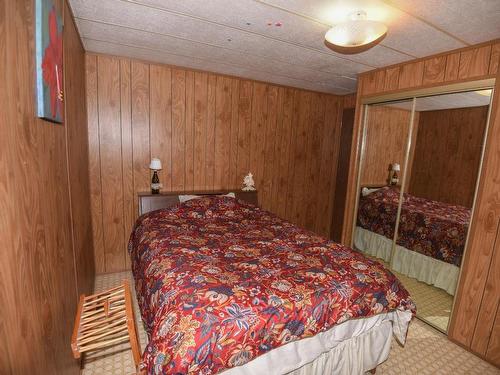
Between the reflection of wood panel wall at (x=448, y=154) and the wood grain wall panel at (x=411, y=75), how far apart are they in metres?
0.32

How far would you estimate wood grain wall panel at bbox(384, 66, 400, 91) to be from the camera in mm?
2682

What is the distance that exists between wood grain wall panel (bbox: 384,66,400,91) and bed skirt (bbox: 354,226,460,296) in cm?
165

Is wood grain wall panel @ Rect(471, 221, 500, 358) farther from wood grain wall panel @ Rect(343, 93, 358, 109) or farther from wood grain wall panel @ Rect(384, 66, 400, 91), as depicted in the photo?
wood grain wall panel @ Rect(343, 93, 358, 109)

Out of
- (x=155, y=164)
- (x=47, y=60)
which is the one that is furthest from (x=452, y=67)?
(x=155, y=164)

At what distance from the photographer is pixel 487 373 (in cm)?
190

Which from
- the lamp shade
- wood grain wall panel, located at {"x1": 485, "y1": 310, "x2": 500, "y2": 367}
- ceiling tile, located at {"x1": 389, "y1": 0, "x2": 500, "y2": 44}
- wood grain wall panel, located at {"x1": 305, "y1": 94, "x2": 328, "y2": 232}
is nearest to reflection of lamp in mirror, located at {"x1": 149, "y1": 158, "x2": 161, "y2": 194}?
the lamp shade

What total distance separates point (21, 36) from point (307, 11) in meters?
1.59

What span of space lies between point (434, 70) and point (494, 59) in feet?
1.40

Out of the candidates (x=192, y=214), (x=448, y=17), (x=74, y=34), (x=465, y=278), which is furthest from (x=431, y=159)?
(x=74, y=34)

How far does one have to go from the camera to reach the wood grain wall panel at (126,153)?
9.42 ft

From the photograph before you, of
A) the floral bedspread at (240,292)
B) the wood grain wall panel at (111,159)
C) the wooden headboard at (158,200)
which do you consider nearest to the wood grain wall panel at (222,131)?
the wooden headboard at (158,200)

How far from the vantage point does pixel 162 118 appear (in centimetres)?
311

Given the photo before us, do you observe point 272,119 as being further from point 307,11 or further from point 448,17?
point 448,17

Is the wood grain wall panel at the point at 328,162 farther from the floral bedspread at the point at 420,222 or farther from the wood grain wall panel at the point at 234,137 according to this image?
the wood grain wall panel at the point at 234,137
